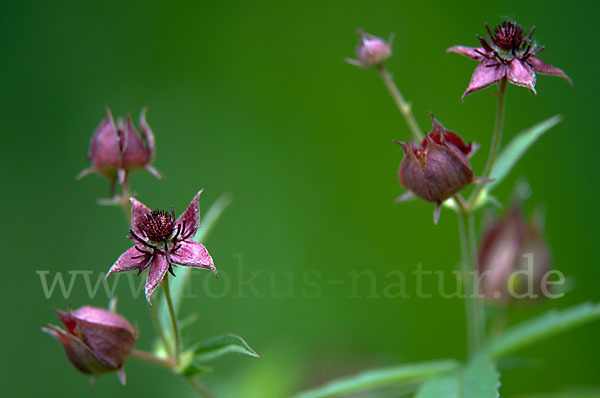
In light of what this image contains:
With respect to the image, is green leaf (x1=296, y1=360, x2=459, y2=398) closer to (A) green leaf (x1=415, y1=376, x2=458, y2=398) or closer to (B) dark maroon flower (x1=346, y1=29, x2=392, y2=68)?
(A) green leaf (x1=415, y1=376, x2=458, y2=398)

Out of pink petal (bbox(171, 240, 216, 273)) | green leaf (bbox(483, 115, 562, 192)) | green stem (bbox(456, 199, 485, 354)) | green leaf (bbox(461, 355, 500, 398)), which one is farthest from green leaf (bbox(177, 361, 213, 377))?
green leaf (bbox(483, 115, 562, 192))

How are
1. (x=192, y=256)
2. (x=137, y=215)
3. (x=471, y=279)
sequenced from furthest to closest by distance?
(x=471, y=279)
(x=137, y=215)
(x=192, y=256)

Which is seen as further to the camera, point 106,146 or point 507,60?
point 106,146

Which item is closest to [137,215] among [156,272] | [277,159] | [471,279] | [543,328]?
[156,272]

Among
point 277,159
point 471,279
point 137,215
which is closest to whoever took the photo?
point 137,215

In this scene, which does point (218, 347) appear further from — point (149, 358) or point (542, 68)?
point (542, 68)

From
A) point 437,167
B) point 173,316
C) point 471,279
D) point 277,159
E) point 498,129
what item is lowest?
point 173,316
